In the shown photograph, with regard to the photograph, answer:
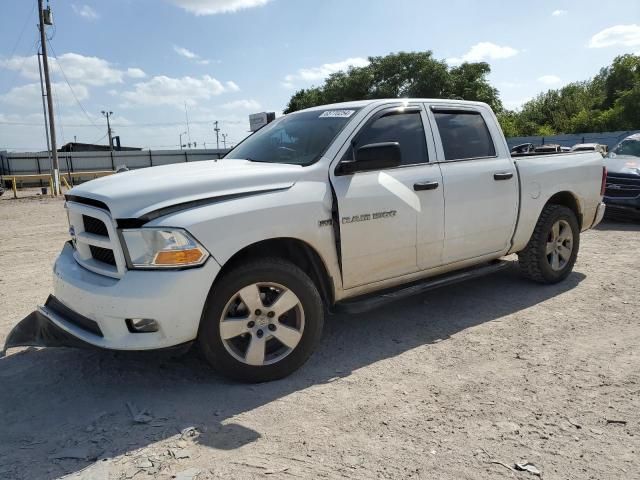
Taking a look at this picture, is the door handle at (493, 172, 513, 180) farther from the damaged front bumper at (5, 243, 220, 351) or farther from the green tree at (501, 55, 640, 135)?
the green tree at (501, 55, 640, 135)

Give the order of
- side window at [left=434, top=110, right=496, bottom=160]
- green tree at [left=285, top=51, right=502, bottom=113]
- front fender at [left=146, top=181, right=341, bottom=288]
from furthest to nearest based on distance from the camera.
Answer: green tree at [left=285, top=51, right=502, bottom=113] → side window at [left=434, top=110, right=496, bottom=160] → front fender at [left=146, top=181, right=341, bottom=288]

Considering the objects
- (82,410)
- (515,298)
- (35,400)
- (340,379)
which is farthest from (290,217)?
(515,298)

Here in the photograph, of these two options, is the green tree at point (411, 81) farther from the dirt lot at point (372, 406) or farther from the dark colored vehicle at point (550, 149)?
the dirt lot at point (372, 406)

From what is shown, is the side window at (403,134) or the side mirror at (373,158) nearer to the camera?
the side mirror at (373,158)

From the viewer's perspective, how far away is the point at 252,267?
317 centimetres

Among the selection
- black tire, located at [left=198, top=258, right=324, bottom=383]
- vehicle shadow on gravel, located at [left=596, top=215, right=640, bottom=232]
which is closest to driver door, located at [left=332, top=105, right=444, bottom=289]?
black tire, located at [left=198, top=258, right=324, bottom=383]

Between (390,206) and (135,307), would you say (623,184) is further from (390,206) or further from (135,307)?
(135,307)

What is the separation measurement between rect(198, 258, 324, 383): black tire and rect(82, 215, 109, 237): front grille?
0.79 m

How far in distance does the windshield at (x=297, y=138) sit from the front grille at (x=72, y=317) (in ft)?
5.80

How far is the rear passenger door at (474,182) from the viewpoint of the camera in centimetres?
427

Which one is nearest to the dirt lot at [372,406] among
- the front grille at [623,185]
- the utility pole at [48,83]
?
the front grille at [623,185]

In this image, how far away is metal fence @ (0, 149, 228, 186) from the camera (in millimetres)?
36406

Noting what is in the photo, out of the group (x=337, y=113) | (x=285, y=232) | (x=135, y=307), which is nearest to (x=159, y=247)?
(x=135, y=307)

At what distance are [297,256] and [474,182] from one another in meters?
1.82
